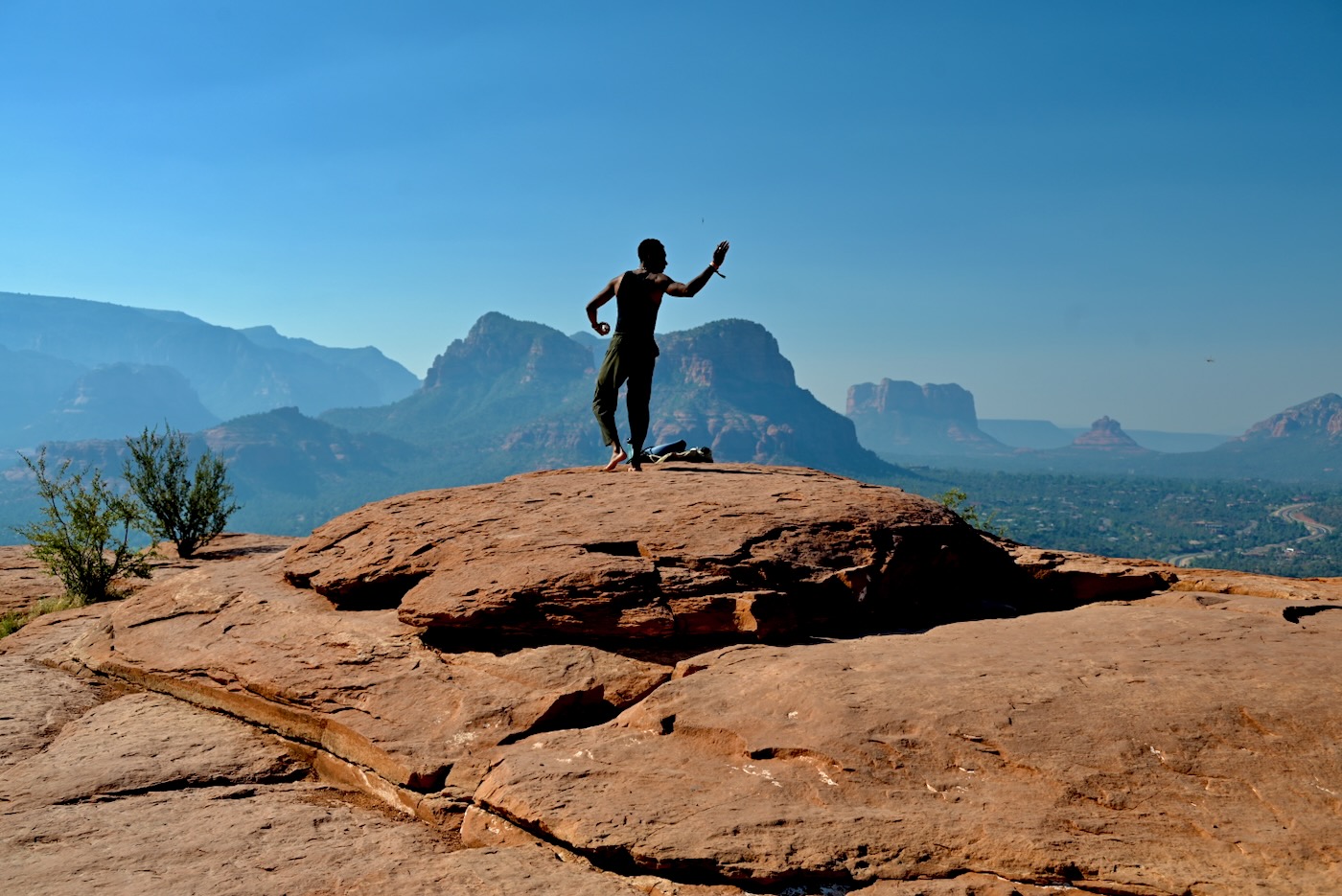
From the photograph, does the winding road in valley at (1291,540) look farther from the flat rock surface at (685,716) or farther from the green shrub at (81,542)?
the green shrub at (81,542)

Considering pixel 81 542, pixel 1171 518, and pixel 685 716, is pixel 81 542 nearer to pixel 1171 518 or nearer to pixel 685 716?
pixel 685 716

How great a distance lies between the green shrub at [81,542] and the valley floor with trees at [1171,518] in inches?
3293

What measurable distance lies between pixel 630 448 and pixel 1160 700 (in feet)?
24.5

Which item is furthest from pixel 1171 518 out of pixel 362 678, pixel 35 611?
pixel 362 678

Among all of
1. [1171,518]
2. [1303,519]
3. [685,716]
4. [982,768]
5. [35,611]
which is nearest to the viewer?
[982,768]

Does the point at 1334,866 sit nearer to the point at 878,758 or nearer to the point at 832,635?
the point at 878,758

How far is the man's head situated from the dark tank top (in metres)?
0.18

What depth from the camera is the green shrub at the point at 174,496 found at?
17.8m

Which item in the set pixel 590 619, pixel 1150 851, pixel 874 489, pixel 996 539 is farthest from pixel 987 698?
pixel 996 539

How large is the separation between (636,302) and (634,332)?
374mm

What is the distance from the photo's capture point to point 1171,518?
500ft

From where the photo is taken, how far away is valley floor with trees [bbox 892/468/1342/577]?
111 metres

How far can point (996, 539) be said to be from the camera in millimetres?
11289

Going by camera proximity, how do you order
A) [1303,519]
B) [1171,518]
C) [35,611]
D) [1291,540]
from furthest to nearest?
[1171,518] < [1303,519] < [1291,540] < [35,611]
